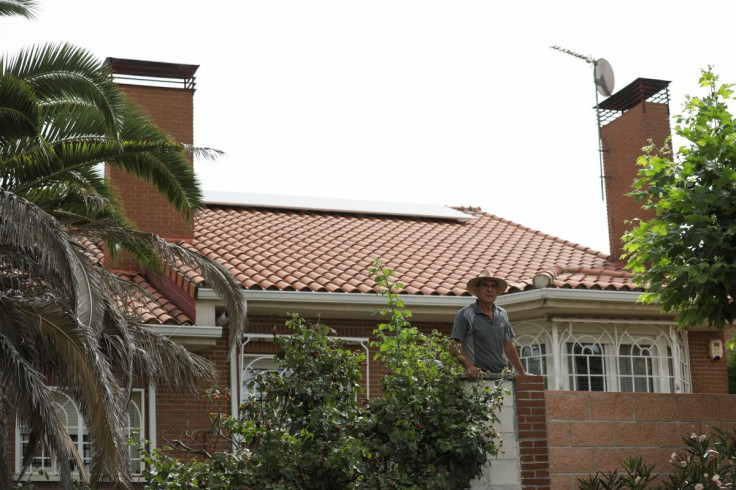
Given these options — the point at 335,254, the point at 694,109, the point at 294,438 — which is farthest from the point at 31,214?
the point at 335,254

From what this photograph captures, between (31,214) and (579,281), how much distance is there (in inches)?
314

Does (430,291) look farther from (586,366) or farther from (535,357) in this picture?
(586,366)

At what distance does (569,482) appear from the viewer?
915 centimetres

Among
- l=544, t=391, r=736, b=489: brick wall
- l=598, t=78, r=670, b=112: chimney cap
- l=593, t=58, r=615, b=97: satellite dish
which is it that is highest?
l=593, t=58, r=615, b=97: satellite dish

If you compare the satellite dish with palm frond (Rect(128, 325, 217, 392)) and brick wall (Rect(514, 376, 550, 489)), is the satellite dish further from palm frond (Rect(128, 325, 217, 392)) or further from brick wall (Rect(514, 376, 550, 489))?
brick wall (Rect(514, 376, 550, 489))

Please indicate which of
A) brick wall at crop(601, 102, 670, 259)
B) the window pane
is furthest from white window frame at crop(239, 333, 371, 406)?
brick wall at crop(601, 102, 670, 259)

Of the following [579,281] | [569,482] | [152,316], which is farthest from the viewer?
[579,281]

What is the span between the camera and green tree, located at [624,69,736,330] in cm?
918

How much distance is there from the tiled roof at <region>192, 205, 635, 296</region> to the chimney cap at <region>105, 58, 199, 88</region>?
2393mm

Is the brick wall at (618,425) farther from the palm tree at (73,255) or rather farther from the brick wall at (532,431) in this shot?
the palm tree at (73,255)

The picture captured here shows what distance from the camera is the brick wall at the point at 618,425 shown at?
30.1 ft

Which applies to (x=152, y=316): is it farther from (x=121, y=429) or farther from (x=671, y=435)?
(x=671, y=435)

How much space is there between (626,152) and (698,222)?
9.60 m

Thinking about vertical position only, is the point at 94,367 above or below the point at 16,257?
below
